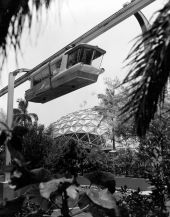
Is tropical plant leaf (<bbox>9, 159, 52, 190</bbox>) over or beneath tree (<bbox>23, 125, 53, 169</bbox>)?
beneath

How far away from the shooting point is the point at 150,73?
262 centimetres

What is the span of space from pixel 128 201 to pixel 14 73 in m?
7.46

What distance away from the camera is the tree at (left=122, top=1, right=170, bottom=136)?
252 centimetres

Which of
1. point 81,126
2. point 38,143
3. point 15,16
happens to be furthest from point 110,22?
point 81,126

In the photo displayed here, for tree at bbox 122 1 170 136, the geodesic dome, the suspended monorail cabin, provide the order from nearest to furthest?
tree at bbox 122 1 170 136
the suspended monorail cabin
the geodesic dome

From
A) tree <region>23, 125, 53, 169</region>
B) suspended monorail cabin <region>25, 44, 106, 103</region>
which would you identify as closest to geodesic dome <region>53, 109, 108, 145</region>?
tree <region>23, 125, 53, 169</region>

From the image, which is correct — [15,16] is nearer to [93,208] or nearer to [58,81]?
[93,208]

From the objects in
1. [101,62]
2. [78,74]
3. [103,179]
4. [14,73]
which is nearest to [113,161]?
[101,62]

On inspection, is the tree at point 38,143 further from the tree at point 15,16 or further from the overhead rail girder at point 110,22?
the tree at point 15,16

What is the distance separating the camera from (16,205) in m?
2.95

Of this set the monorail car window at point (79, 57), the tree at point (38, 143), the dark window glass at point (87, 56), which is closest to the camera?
the monorail car window at point (79, 57)

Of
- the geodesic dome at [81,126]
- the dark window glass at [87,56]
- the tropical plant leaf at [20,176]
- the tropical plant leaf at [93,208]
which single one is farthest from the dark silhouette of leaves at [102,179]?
the geodesic dome at [81,126]

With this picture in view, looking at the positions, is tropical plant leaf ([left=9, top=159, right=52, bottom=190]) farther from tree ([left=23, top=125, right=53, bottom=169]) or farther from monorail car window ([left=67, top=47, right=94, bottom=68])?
tree ([left=23, top=125, right=53, bottom=169])

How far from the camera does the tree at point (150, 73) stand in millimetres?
2516
